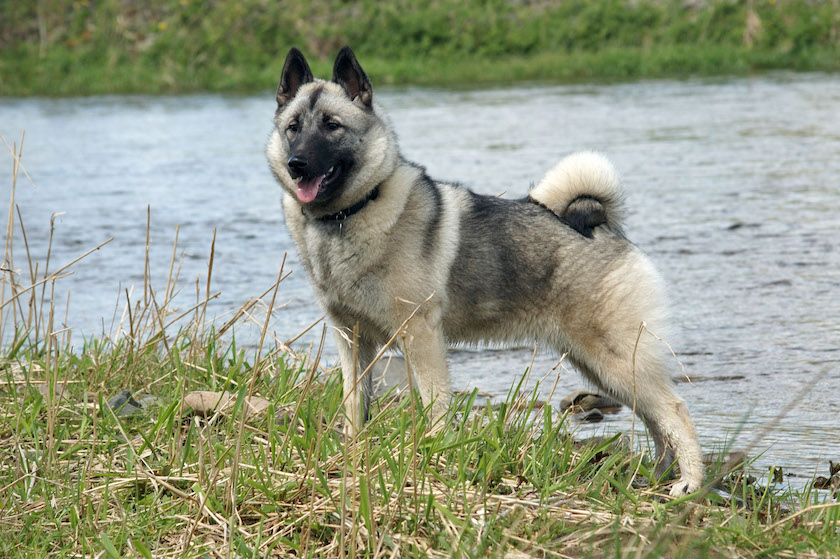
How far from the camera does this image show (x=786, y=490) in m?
3.84

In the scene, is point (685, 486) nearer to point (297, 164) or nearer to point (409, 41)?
point (297, 164)

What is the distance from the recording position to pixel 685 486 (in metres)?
4.01

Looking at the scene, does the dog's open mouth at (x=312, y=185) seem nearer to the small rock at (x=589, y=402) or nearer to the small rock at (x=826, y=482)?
the small rock at (x=589, y=402)

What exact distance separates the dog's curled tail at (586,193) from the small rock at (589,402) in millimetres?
860

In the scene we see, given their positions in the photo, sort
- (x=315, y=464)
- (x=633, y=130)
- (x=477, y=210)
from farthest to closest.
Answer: (x=633, y=130) → (x=477, y=210) → (x=315, y=464)

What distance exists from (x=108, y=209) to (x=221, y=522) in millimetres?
8251

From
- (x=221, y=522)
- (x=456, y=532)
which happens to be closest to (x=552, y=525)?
(x=456, y=532)

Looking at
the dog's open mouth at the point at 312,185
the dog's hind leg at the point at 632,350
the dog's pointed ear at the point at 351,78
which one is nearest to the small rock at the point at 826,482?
the dog's hind leg at the point at 632,350

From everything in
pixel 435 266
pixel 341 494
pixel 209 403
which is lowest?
pixel 209 403

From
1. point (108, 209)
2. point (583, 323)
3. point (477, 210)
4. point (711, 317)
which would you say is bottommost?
point (108, 209)

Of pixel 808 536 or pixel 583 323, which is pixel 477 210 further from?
pixel 808 536

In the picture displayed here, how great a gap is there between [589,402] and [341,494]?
7.30 ft

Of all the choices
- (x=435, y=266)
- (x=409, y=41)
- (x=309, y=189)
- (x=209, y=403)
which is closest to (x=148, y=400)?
(x=209, y=403)

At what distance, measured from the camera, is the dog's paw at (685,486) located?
390cm
